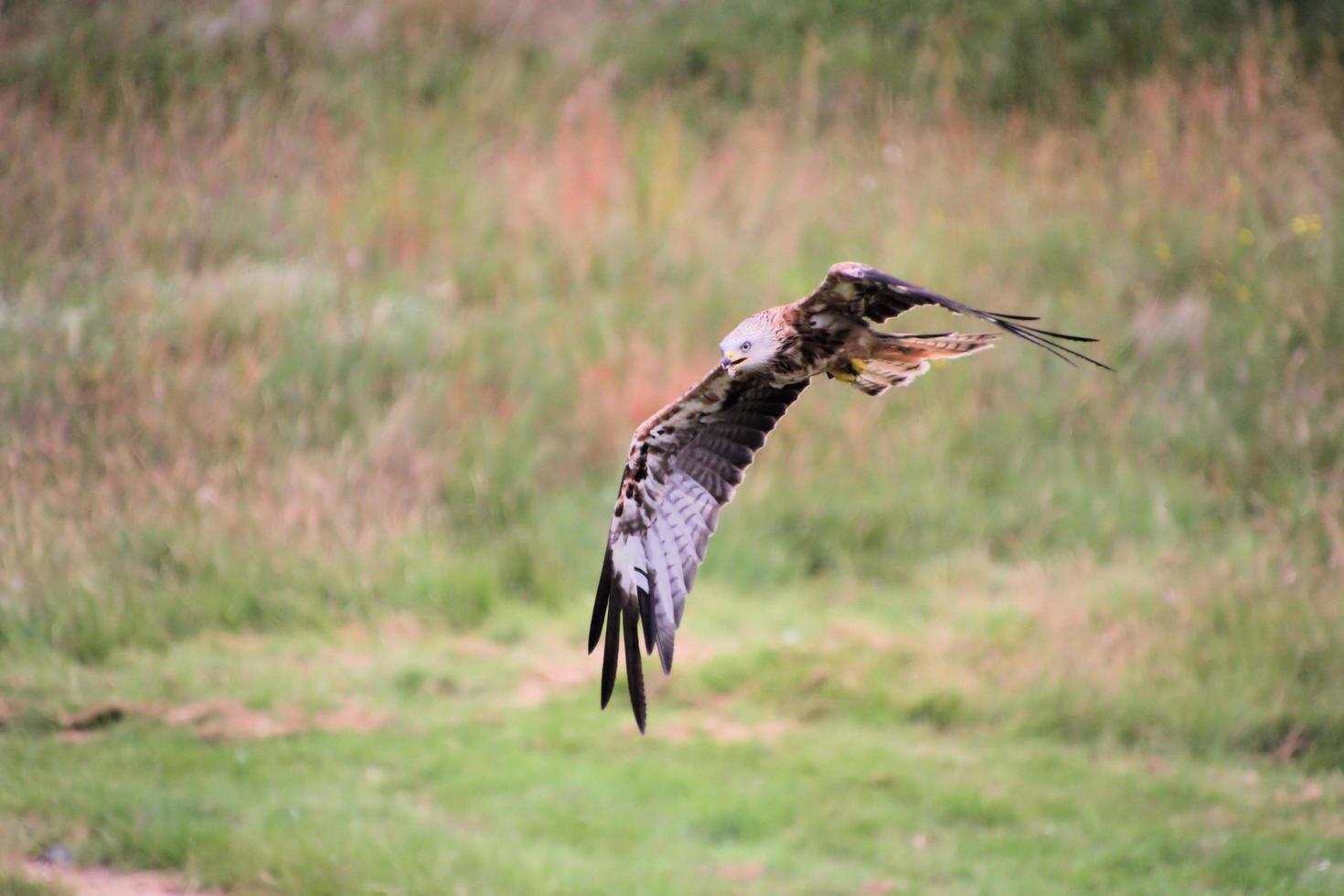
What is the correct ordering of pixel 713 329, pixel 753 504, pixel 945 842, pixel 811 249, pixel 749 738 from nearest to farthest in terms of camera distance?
pixel 945 842
pixel 749 738
pixel 753 504
pixel 713 329
pixel 811 249

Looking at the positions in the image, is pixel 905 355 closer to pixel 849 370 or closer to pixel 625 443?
pixel 849 370

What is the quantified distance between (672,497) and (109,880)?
7.23 ft

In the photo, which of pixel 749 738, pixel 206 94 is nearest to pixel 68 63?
pixel 206 94

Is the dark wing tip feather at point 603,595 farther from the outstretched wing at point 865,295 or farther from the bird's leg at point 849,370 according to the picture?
the outstretched wing at point 865,295

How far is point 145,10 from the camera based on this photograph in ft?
40.3

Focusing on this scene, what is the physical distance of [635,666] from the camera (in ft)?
17.5

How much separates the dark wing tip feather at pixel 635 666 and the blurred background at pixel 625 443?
743 mm

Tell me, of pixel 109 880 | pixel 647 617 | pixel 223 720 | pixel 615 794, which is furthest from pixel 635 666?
pixel 223 720

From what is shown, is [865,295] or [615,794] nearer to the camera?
[865,295]

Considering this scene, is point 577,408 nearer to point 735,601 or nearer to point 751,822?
point 735,601

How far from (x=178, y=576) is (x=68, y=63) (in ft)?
16.5

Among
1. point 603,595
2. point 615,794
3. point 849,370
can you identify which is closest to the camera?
point 849,370

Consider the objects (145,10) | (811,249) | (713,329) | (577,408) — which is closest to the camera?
(577,408)

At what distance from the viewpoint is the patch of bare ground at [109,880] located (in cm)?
542
